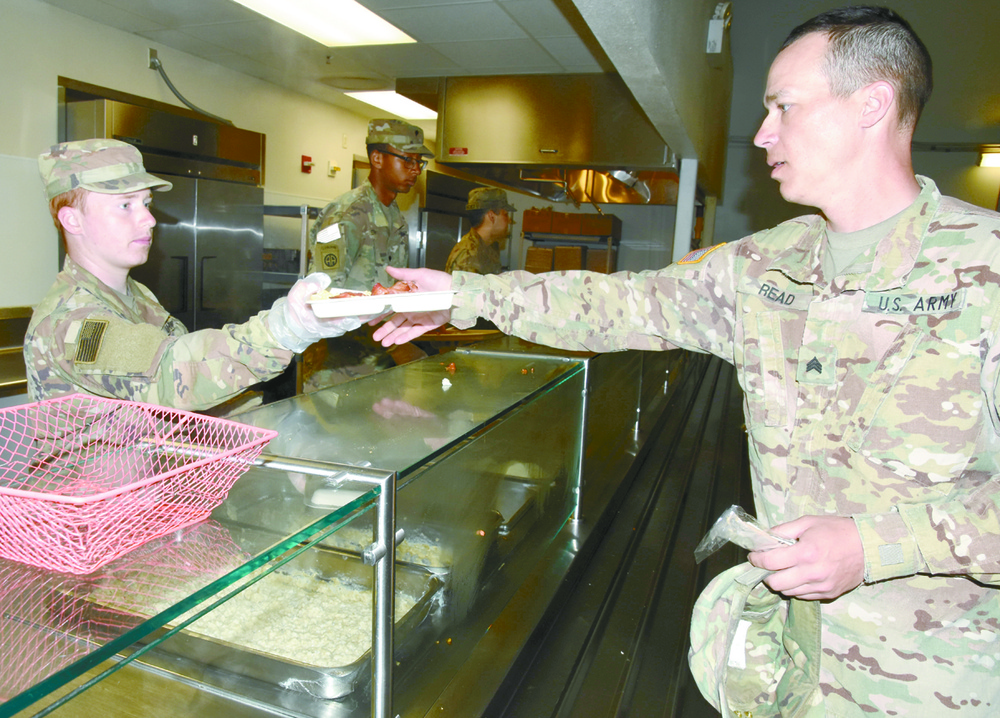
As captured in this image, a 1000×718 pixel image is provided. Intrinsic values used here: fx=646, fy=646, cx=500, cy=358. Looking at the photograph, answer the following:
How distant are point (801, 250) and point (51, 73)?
4477 millimetres

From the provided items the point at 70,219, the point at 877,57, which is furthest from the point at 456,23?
the point at 877,57

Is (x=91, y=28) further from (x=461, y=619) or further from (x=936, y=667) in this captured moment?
(x=936, y=667)

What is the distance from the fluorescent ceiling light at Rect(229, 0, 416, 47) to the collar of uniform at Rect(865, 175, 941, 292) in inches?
127

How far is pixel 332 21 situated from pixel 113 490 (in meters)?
3.90

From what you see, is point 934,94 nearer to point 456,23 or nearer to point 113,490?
point 456,23

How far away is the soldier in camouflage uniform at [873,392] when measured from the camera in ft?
3.19

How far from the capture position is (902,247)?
43.5 inches

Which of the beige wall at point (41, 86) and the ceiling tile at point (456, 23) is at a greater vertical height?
the ceiling tile at point (456, 23)

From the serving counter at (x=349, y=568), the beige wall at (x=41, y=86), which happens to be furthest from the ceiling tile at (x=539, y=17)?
the beige wall at (x=41, y=86)

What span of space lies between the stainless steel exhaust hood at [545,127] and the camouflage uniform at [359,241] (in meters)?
0.71

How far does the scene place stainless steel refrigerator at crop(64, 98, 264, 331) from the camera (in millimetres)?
3979

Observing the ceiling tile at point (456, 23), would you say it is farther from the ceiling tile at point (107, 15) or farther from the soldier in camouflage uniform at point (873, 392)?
the soldier in camouflage uniform at point (873, 392)

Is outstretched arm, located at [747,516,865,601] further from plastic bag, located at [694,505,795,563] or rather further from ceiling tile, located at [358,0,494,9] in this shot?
ceiling tile, located at [358,0,494,9]

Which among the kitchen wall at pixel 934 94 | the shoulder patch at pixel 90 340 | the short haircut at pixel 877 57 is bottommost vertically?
the shoulder patch at pixel 90 340
